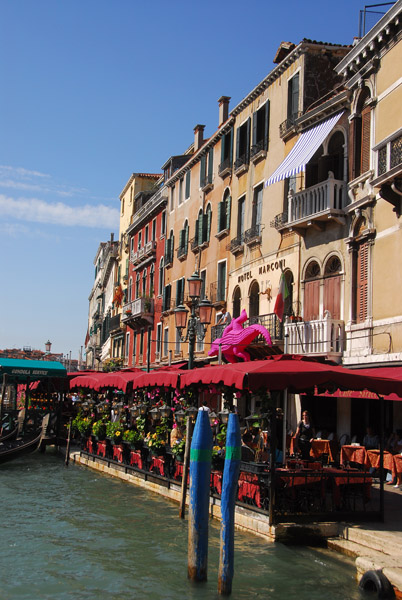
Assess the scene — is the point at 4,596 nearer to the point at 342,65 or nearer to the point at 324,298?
the point at 324,298

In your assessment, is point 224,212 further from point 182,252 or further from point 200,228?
point 182,252

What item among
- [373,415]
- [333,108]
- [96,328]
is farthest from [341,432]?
[96,328]

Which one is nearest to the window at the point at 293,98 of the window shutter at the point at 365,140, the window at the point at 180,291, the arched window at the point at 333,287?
the window shutter at the point at 365,140

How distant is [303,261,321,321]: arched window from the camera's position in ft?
69.4

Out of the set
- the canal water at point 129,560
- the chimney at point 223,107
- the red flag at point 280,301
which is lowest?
the canal water at point 129,560

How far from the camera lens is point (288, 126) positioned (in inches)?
920

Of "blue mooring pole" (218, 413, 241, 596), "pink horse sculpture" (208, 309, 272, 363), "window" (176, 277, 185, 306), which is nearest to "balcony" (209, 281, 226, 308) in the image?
"window" (176, 277, 185, 306)

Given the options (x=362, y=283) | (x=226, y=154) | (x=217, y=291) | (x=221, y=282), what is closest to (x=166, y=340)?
(x=217, y=291)

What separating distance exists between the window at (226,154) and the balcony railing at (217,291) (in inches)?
166

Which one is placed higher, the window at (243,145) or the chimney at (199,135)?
the chimney at (199,135)

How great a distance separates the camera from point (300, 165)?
66.1 ft

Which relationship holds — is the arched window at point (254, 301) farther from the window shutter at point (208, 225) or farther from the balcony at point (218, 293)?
the window shutter at point (208, 225)

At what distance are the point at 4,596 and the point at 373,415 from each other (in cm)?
1142

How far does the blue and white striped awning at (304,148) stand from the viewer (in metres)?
20.2
